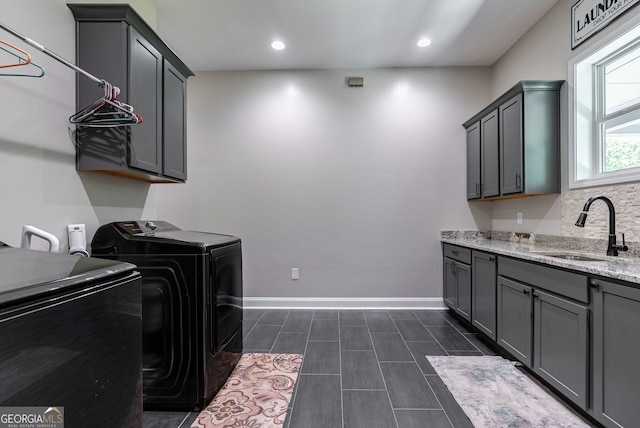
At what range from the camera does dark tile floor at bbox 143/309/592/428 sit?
5.63 feet

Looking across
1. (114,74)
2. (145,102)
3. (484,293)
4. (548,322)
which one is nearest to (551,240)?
(484,293)

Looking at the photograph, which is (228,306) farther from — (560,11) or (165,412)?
(560,11)

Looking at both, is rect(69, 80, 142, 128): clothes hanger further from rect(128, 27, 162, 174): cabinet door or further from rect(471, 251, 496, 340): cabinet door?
rect(471, 251, 496, 340): cabinet door

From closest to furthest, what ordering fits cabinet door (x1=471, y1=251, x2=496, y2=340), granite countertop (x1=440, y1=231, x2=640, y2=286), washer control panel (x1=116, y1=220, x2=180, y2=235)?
granite countertop (x1=440, y1=231, x2=640, y2=286)
washer control panel (x1=116, y1=220, x2=180, y2=235)
cabinet door (x1=471, y1=251, x2=496, y2=340)

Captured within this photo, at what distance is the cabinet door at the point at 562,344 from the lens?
5.37 feet

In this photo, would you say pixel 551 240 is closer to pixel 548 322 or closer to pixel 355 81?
pixel 548 322

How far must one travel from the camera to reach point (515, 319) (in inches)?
88.3

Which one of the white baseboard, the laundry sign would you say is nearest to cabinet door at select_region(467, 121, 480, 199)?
the laundry sign

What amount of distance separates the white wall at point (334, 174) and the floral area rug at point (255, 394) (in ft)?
4.67

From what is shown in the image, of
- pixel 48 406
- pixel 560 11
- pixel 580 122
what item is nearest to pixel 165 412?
pixel 48 406

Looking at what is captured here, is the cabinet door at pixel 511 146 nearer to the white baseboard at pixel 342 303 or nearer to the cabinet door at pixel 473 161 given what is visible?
the cabinet door at pixel 473 161

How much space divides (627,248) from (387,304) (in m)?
2.32

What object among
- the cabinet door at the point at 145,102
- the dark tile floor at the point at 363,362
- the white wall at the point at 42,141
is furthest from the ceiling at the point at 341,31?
the dark tile floor at the point at 363,362

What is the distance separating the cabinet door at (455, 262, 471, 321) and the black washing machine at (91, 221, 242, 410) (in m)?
2.49
